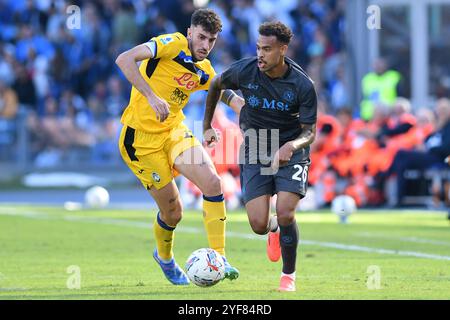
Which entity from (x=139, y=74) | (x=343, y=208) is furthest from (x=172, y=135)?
(x=343, y=208)

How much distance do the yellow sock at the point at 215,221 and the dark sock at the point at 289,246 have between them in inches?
23.5

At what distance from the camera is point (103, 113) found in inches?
918

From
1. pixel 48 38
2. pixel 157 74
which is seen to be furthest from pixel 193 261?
pixel 48 38

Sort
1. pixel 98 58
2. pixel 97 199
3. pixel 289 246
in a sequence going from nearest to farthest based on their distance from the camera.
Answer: pixel 289 246, pixel 97 199, pixel 98 58

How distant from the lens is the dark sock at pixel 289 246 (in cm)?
900

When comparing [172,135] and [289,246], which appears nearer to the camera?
[289,246]

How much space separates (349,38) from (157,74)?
45.1 feet

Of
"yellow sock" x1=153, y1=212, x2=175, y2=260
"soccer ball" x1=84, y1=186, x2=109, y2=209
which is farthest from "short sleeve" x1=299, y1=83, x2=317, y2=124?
"soccer ball" x1=84, y1=186, x2=109, y2=209

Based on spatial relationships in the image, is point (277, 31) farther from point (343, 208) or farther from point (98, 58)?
point (98, 58)

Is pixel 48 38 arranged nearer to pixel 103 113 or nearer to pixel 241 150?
pixel 103 113

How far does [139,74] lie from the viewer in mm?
9375

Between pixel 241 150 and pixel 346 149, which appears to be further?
pixel 346 149

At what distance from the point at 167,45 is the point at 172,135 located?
2.56 ft

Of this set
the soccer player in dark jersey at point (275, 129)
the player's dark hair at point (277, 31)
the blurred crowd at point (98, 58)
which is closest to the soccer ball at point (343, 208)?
the blurred crowd at point (98, 58)
